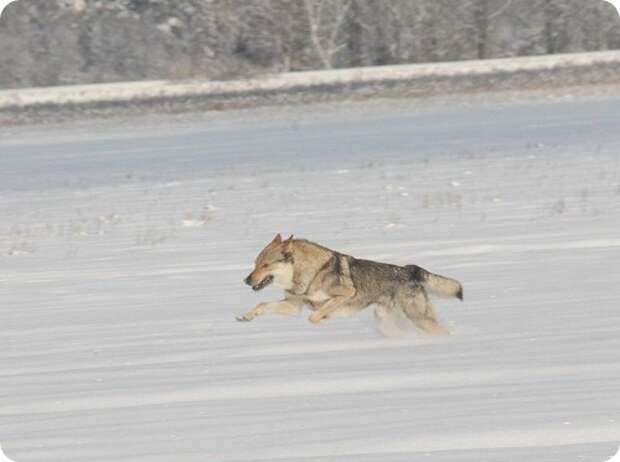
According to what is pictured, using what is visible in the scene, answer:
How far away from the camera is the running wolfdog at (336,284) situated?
8.54 metres

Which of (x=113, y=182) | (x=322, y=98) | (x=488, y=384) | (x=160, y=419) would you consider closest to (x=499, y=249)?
(x=488, y=384)

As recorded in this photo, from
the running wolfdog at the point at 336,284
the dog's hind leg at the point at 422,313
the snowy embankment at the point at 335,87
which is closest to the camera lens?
the dog's hind leg at the point at 422,313

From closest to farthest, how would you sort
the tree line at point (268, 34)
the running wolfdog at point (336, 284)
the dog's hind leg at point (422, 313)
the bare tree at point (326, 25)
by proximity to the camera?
the dog's hind leg at point (422, 313), the running wolfdog at point (336, 284), the tree line at point (268, 34), the bare tree at point (326, 25)

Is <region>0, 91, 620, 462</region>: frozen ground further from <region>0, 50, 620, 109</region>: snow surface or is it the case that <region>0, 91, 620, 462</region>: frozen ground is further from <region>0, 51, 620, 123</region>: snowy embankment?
<region>0, 50, 620, 109</region>: snow surface

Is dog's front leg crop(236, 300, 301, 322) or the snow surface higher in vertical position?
dog's front leg crop(236, 300, 301, 322)

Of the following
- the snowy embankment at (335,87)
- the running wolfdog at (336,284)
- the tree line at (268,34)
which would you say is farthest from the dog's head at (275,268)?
the tree line at (268,34)

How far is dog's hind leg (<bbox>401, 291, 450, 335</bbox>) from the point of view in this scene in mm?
8438

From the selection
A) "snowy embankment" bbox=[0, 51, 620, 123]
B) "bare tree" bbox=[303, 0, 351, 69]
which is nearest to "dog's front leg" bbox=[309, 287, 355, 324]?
"snowy embankment" bbox=[0, 51, 620, 123]

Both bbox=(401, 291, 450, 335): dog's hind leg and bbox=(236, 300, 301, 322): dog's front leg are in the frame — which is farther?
bbox=(236, 300, 301, 322): dog's front leg

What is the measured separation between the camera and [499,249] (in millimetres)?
11953

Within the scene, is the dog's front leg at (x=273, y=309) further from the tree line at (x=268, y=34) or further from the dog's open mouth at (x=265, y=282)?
the tree line at (x=268, y=34)

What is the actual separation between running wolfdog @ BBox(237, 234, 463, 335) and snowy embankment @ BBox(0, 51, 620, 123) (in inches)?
1012

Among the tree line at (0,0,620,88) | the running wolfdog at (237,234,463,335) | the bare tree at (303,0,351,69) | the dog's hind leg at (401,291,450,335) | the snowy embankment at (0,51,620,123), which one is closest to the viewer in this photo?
the dog's hind leg at (401,291,450,335)

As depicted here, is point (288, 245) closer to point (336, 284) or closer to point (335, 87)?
point (336, 284)
